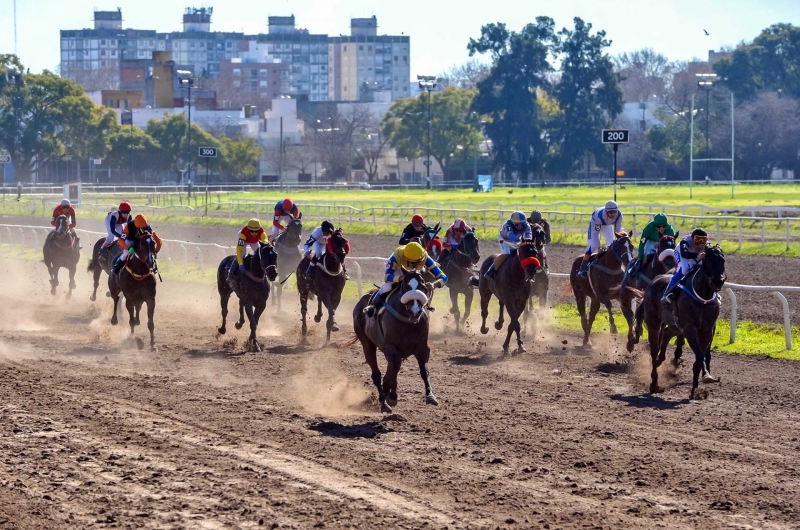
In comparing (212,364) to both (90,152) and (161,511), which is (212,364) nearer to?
(161,511)

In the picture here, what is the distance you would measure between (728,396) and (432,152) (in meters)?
76.6

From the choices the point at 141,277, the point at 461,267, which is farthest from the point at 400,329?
the point at 461,267

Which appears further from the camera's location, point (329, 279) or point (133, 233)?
point (329, 279)

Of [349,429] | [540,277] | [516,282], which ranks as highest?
[516,282]

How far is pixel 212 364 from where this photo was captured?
15211mm

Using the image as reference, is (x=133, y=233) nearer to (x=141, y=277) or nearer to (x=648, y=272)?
(x=141, y=277)

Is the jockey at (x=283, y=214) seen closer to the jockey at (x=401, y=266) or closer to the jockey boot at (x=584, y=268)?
the jockey boot at (x=584, y=268)

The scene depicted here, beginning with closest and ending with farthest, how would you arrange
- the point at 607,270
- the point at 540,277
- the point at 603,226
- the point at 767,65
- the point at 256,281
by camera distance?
the point at 607,270, the point at 603,226, the point at 256,281, the point at 540,277, the point at 767,65

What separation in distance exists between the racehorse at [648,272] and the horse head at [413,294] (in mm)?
4250

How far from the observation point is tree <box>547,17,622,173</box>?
81438 millimetres

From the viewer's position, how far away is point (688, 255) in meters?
12.1

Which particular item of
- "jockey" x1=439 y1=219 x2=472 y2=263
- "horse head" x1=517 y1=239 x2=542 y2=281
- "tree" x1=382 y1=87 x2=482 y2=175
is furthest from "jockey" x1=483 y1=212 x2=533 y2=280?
"tree" x1=382 y1=87 x2=482 y2=175

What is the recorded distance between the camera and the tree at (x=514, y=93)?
81250 mm

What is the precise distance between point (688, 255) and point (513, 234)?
3.93 metres
